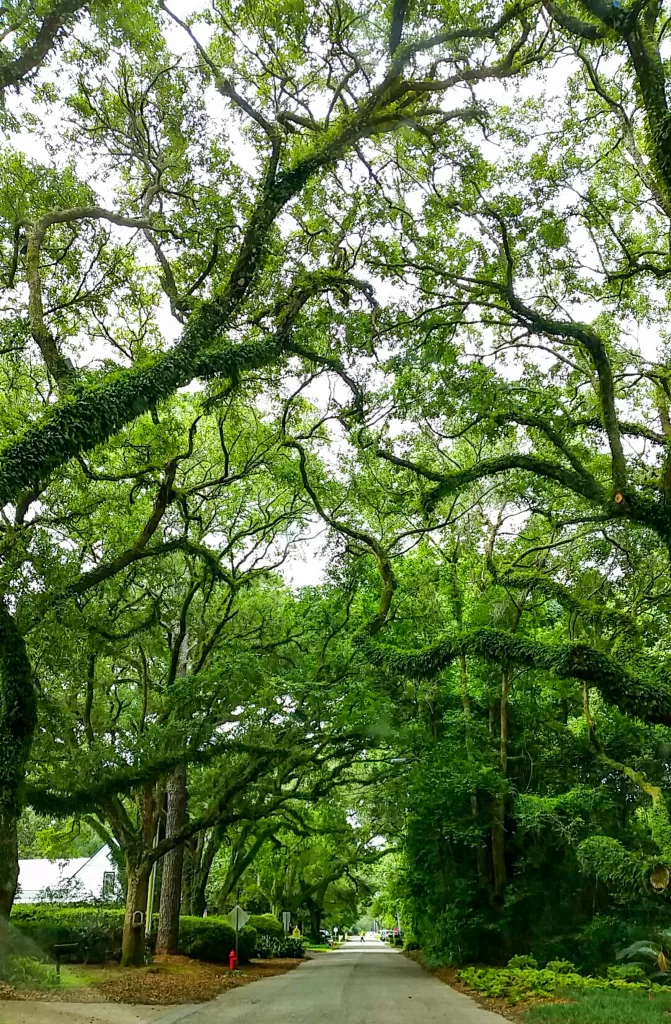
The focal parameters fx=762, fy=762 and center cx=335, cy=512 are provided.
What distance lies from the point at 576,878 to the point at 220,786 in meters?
8.62

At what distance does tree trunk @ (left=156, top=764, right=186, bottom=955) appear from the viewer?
58.9ft

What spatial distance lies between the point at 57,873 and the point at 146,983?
19.0 meters

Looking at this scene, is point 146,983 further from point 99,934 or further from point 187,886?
point 187,886

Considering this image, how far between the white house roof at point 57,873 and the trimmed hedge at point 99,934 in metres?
5.90

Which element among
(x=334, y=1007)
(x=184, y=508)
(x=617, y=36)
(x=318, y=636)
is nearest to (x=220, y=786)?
(x=318, y=636)

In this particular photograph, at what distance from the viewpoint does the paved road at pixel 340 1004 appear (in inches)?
403

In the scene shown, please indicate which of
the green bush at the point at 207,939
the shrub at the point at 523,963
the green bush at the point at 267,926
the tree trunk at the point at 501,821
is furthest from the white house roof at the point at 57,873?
the shrub at the point at 523,963

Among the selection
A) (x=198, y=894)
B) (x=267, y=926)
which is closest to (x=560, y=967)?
(x=198, y=894)

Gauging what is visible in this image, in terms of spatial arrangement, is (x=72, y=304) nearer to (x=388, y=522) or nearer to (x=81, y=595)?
(x=81, y=595)

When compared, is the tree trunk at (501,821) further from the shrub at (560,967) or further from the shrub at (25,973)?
the shrub at (25,973)

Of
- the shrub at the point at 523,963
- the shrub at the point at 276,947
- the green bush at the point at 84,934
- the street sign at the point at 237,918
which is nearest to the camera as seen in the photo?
the shrub at the point at 523,963

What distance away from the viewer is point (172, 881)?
17969mm

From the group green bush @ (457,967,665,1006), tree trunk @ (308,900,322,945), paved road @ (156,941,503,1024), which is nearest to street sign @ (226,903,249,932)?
paved road @ (156,941,503,1024)

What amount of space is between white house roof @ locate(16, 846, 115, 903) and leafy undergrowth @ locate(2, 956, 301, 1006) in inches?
415
